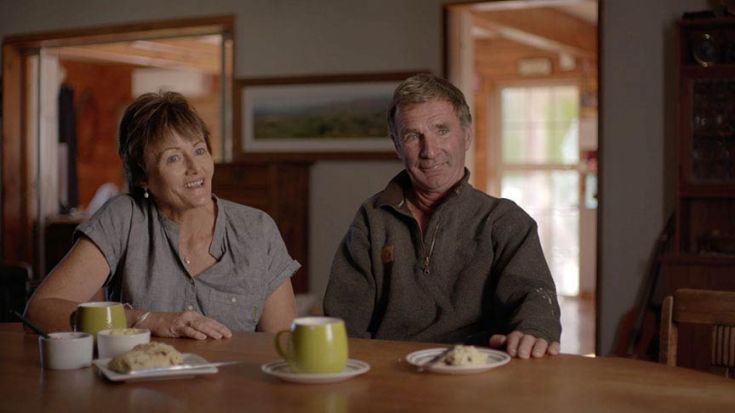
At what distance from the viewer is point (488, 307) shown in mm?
2227

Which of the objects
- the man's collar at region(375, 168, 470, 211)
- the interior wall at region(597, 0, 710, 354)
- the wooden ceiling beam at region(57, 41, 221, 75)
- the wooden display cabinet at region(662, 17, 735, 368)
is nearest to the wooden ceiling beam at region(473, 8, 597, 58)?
the interior wall at region(597, 0, 710, 354)

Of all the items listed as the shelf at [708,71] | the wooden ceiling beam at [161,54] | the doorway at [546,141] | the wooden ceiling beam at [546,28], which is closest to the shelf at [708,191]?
the shelf at [708,71]

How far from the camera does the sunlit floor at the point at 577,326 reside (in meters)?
6.05

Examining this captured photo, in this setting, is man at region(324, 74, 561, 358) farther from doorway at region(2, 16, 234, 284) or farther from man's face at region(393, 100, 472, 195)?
doorway at region(2, 16, 234, 284)

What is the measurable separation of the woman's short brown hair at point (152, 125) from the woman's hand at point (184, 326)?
45 cm

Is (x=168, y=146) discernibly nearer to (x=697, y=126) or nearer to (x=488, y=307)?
(x=488, y=307)

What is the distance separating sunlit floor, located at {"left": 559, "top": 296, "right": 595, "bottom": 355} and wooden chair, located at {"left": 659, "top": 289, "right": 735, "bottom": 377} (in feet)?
12.2

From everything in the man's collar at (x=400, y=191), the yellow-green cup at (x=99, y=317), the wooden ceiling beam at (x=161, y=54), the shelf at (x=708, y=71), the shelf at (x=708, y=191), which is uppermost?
the wooden ceiling beam at (x=161, y=54)

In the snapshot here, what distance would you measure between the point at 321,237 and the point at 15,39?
274cm

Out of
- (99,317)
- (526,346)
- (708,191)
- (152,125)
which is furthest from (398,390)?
(708,191)

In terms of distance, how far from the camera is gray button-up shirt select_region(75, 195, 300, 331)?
2.24 metres

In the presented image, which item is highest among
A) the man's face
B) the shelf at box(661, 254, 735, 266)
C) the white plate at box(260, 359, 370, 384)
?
the man's face

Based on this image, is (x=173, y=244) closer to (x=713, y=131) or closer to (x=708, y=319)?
(x=708, y=319)

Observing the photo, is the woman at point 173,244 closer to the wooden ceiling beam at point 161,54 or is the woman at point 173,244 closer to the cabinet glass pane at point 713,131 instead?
the cabinet glass pane at point 713,131
